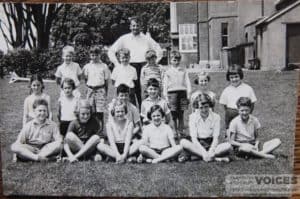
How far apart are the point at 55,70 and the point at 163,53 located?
2.60 feet

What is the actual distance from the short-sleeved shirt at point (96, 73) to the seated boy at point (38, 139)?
1.28 feet

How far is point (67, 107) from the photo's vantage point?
11.9ft

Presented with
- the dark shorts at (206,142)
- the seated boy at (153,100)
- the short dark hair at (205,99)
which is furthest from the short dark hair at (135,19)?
the dark shorts at (206,142)

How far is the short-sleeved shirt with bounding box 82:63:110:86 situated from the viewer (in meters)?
3.55

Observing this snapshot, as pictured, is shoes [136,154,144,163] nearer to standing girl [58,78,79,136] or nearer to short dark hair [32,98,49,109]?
standing girl [58,78,79,136]

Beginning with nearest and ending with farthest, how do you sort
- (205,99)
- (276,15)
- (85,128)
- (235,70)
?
1. (276,15)
2. (235,70)
3. (205,99)
4. (85,128)

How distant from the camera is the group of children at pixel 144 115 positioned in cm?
351

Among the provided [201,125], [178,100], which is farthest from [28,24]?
[201,125]

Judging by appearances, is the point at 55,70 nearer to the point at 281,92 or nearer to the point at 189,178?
the point at 189,178

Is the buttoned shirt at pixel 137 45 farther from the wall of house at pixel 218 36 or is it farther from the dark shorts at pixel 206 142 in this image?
the dark shorts at pixel 206 142

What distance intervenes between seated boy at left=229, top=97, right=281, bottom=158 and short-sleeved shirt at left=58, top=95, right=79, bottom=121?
1137 mm

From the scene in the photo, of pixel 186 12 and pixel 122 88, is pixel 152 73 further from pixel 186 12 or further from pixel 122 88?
pixel 186 12

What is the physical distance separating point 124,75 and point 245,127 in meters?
0.93

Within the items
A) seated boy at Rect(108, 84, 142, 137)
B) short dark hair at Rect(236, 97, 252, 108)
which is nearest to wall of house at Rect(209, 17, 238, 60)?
short dark hair at Rect(236, 97, 252, 108)
